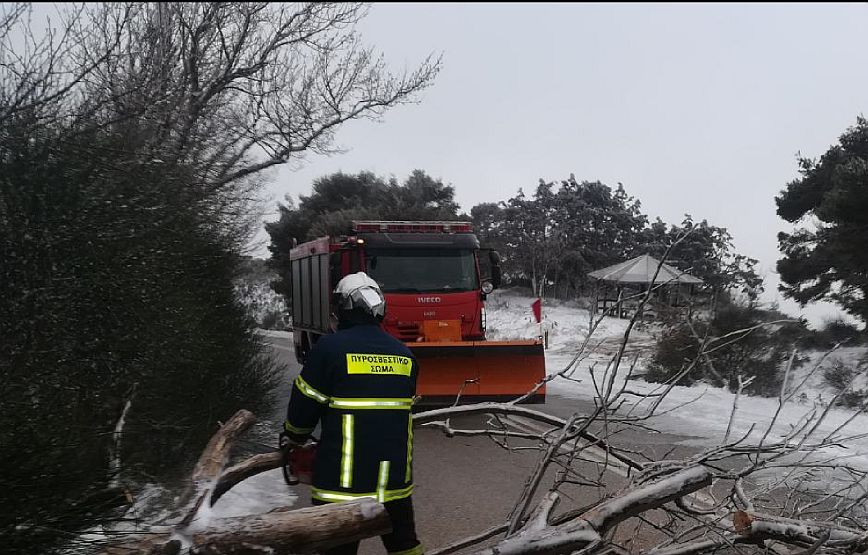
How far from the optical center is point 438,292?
10.8 m

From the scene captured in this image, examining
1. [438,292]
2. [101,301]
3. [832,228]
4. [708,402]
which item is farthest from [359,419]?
[832,228]

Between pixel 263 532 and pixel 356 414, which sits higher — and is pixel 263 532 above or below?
below

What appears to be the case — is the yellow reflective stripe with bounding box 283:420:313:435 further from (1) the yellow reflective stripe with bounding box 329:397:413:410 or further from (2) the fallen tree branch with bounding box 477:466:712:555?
(2) the fallen tree branch with bounding box 477:466:712:555

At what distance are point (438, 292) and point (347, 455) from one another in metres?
7.74

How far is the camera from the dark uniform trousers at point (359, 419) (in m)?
3.15

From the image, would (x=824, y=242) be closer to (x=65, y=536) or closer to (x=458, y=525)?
(x=458, y=525)

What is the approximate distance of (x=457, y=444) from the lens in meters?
8.66

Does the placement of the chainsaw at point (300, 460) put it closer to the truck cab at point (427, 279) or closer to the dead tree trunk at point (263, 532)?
the dead tree trunk at point (263, 532)

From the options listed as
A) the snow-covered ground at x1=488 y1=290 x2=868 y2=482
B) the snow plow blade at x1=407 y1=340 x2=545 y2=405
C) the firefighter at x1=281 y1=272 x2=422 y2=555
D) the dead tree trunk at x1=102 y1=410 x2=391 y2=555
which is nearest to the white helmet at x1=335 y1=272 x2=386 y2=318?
the firefighter at x1=281 y1=272 x2=422 y2=555

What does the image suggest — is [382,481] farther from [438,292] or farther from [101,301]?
[438,292]

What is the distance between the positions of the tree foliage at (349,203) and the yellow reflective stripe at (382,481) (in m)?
24.2

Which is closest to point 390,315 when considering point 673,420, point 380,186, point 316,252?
point 316,252

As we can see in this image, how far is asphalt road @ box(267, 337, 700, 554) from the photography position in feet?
17.8

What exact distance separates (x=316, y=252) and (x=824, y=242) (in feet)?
40.0
